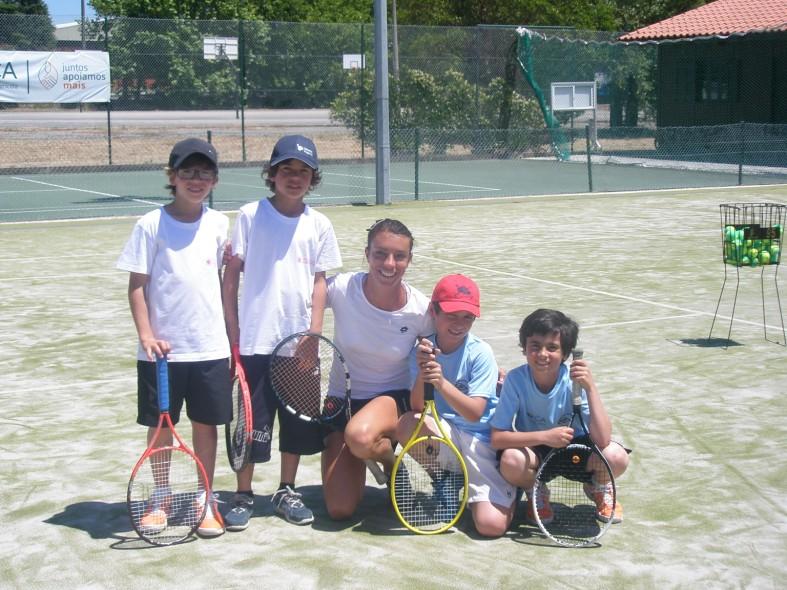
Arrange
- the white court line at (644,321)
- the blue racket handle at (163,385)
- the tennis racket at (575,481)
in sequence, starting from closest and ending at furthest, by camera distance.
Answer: the blue racket handle at (163,385), the tennis racket at (575,481), the white court line at (644,321)

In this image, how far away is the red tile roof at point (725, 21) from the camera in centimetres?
2883

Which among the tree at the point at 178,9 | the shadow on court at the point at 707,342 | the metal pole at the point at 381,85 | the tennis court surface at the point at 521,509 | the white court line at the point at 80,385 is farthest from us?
the tree at the point at 178,9

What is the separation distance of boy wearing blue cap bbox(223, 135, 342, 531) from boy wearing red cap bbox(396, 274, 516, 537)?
0.49 m

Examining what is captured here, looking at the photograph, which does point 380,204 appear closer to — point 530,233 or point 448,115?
point 530,233

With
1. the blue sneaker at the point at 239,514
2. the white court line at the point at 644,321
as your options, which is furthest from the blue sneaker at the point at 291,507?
the white court line at the point at 644,321

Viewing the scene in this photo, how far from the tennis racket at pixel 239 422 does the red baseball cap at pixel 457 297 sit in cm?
84

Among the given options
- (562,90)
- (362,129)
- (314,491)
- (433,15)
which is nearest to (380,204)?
(362,129)

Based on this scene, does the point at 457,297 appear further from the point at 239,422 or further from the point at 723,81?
the point at 723,81

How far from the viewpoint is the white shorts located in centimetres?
462

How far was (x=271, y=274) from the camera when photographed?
471cm

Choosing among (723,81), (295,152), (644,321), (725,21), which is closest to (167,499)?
(295,152)

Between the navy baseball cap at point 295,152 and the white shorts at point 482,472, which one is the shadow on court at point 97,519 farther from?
the navy baseball cap at point 295,152

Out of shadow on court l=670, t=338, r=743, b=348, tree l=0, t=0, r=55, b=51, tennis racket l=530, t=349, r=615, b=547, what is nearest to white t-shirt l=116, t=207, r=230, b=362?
tennis racket l=530, t=349, r=615, b=547

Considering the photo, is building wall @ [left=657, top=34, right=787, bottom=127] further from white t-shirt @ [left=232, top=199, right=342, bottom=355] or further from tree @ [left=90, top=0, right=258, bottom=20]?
white t-shirt @ [left=232, top=199, right=342, bottom=355]
